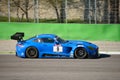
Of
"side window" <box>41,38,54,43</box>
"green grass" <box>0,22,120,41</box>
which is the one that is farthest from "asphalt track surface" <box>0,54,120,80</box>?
"green grass" <box>0,22,120,41</box>

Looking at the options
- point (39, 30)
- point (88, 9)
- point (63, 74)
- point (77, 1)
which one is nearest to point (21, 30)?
point (39, 30)

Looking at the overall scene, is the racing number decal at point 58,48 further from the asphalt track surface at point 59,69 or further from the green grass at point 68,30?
the green grass at point 68,30

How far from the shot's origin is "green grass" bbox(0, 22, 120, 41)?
2516 cm

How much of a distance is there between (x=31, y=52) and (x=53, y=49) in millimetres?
1026

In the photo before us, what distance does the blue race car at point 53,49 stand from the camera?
1736 centimetres

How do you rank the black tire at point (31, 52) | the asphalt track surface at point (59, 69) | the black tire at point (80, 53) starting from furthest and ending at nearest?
the black tire at point (31, 52), the black tire at point (80, 53), the asphalt track surface at point (59, 69)

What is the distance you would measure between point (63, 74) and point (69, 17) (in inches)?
664

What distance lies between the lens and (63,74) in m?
12.7

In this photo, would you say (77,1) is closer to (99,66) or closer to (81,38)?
(81,38)

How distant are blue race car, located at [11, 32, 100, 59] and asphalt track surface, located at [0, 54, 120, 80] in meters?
0.63

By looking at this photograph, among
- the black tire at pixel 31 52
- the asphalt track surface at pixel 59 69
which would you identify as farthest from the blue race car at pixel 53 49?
the asphalt track surface at pixel 59 69

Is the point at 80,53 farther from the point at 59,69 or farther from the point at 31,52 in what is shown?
the point at 59,69

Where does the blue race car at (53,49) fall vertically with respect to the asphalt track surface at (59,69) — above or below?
above

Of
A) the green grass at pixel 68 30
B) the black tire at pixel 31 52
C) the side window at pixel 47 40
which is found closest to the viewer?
the black tire at pixel 31 52
